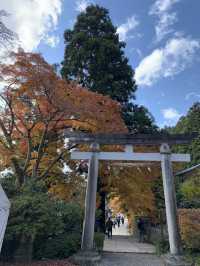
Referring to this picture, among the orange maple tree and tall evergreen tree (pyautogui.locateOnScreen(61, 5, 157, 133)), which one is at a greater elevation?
tall evergreen tree (pyautogui.locateOnScreen(61, 5, 157, 133))

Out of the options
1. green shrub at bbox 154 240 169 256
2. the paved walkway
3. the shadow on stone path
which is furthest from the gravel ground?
the paved walkway

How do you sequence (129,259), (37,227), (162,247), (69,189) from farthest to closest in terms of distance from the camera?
1. (69,189)
2. (162,247)
3. (129,259)
4. (37,227)

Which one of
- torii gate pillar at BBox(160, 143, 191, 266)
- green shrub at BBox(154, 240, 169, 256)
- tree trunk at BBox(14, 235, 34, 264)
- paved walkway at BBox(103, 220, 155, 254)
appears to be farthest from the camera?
paved walkway at BBox(103, 220, 155, 254)

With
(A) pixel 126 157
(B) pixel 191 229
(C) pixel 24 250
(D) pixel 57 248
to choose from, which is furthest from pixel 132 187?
(C) pixel 24 250

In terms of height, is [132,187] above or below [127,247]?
above

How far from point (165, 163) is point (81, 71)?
36.4ft

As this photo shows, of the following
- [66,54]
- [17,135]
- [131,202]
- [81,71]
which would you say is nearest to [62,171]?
[17,135]

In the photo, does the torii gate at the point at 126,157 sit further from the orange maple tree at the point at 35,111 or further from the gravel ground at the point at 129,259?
the orange maple tree at the point at 35,111

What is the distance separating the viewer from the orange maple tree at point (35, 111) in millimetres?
10117

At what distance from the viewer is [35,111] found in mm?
10914

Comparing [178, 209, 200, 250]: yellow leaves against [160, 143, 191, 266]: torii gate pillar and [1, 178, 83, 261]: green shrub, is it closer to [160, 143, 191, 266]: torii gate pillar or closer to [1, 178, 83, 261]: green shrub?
[160, 143, 191, 266]: torii gate pillar

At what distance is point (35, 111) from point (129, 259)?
7.39 meters

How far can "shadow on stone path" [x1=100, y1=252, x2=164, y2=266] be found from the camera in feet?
27.2

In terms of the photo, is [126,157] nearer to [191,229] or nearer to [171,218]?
[171,218]
